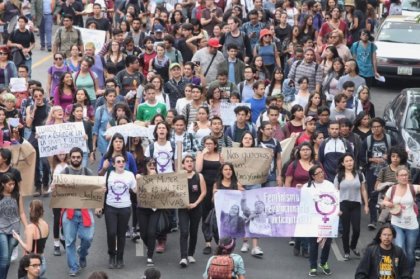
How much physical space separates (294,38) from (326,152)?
7.67m

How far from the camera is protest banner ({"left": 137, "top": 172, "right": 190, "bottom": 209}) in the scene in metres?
16.2

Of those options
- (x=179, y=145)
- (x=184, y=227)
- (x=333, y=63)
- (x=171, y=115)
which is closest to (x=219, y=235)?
Answer: (x=184, y=227)

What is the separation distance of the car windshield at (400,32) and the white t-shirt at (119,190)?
12.8 m

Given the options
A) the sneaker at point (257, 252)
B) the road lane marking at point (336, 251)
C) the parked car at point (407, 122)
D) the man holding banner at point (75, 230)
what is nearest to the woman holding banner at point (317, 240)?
the road lane marking at point (336, 251)

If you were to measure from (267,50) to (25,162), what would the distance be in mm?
→ 6602

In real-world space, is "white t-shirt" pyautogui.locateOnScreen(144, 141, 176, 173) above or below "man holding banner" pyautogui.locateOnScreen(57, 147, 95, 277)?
above

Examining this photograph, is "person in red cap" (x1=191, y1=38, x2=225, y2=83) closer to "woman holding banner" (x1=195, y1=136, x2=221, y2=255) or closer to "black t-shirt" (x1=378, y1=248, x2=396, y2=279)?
"woman holding banner" (x1=195, y1=136, x2=221, y2=255)

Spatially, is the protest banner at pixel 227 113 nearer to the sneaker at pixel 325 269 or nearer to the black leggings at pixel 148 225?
the black leggings at pixel 148 225

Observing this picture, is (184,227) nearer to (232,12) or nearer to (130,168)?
(130,168)

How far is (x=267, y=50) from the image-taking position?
76.5 ft

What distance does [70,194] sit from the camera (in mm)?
15844

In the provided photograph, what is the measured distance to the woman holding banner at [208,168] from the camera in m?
16.7

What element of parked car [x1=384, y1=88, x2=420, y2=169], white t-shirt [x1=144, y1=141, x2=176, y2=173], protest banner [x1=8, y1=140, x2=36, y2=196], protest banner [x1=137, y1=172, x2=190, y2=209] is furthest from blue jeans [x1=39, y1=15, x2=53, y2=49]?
protest banner [x1=137, y1=172, x2=190, y2=209]

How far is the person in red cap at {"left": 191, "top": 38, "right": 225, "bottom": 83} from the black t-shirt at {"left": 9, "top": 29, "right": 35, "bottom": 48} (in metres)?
4.01
